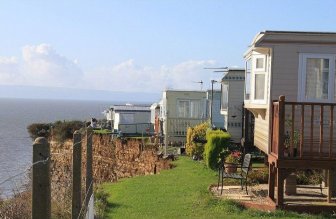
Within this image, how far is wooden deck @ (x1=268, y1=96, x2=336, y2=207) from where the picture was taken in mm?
11328

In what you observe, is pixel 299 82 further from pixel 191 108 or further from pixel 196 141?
pixel 191 108

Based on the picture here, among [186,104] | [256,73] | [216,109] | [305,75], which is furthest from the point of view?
[186,104]

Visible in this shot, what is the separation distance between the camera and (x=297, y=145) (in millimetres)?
12812

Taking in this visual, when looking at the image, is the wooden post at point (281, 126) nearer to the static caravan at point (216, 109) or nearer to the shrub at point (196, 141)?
the shrub at point (196, 141)

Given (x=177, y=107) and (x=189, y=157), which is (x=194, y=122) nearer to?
(x=177, y=107)

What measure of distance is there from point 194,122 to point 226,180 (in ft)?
55.6

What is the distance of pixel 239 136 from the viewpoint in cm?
2533

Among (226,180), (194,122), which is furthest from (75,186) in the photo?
(194,122)

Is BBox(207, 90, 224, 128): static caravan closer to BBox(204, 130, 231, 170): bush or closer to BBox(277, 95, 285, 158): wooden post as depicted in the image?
→ BBox(204, 130, 231, 170): bush

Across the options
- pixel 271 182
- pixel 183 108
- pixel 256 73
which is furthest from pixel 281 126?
pixel 183 108

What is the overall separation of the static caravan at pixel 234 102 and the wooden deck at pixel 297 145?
→ 12.0 meters

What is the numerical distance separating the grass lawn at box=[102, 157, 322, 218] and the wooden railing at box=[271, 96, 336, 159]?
142 centimetres

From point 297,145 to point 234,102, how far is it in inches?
520

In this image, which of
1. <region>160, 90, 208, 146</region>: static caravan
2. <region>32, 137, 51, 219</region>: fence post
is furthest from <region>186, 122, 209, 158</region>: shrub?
<region>32, 137, 51, 219</region>: fence post
